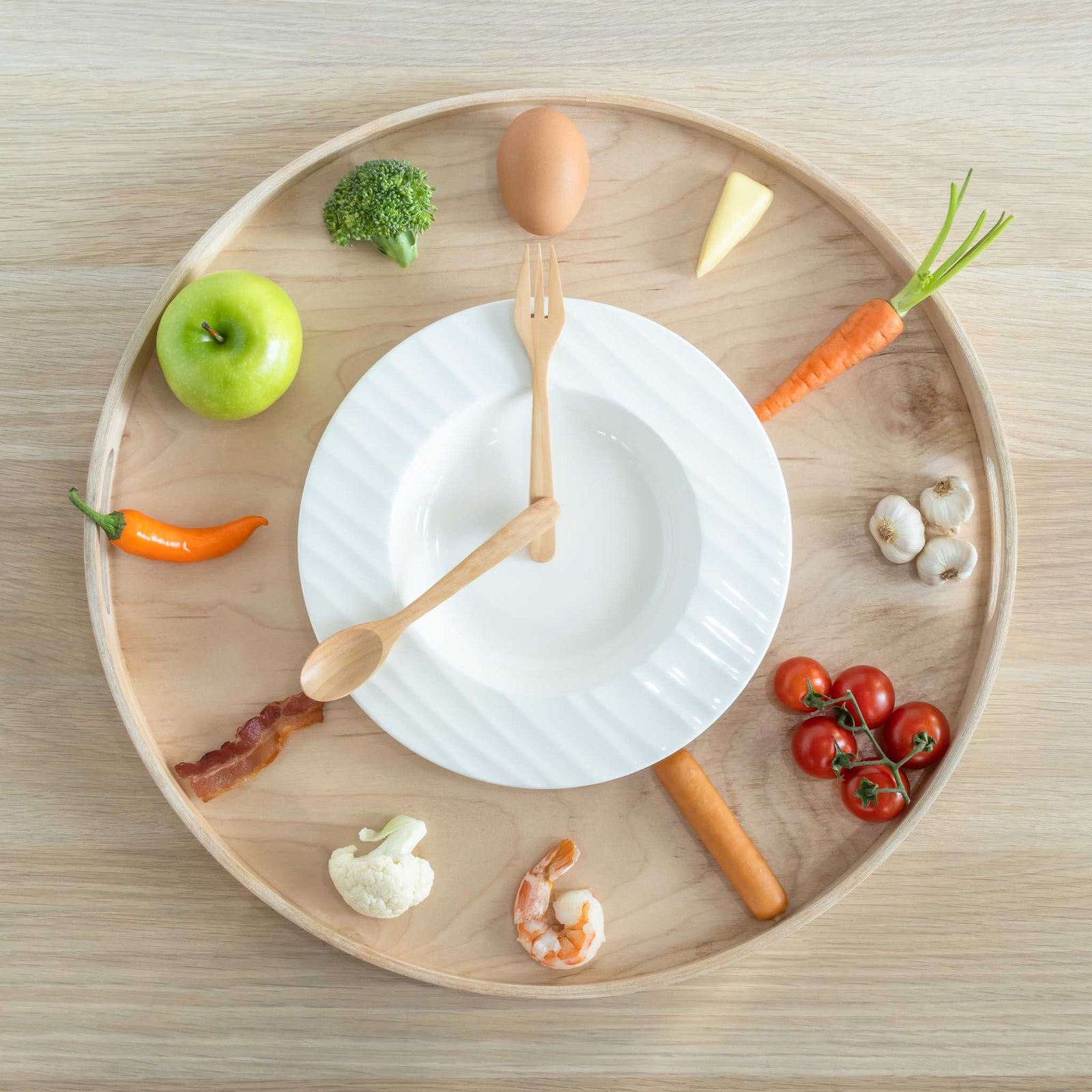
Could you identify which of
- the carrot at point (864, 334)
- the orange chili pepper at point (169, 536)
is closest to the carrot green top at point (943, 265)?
the carrot at point (864, 334)

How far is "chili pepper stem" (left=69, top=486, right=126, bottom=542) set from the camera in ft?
4.23

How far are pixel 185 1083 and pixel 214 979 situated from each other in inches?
7.8

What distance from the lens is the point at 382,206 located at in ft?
4.24

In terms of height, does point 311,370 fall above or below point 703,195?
below

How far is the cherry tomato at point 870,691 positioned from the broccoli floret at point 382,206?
995mm

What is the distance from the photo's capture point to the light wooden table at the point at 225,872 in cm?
146

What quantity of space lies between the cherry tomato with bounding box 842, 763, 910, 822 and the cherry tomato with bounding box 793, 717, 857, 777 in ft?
0.10

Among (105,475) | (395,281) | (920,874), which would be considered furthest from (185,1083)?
(395,281)

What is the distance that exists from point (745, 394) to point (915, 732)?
0.61 m

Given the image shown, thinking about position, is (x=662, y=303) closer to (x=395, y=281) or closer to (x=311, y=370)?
(x=395, y=281)

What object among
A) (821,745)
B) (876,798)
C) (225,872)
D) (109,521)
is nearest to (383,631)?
(109,521)

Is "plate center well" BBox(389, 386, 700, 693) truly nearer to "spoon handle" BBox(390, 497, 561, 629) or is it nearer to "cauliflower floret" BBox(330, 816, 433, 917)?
"spoon handle" BBox(390, 497, 561, 629)

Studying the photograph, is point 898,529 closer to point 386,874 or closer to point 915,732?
point 915,732

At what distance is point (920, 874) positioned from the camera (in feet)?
4.79
